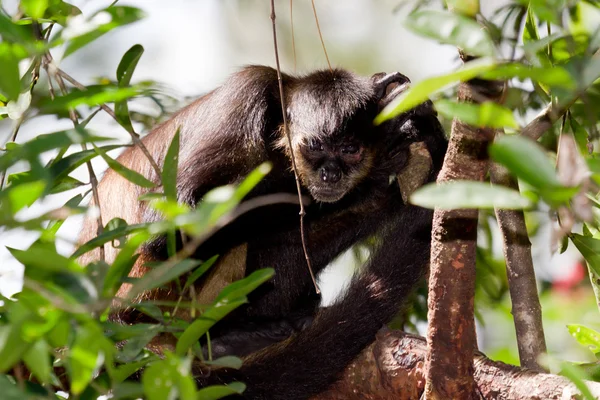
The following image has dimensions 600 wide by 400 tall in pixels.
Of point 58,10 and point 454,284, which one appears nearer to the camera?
point 58,10

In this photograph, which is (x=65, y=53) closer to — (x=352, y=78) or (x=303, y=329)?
(x=303, y=329)

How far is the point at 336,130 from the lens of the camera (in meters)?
4.74

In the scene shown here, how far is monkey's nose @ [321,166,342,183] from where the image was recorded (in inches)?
185

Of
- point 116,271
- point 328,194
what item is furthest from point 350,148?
point 116,271

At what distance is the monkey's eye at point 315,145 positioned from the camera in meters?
4.81

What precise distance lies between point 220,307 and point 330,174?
2.72 m

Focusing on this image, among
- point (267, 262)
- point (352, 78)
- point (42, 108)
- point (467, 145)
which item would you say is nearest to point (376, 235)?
point (267, 262)

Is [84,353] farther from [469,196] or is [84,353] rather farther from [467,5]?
[467,5]

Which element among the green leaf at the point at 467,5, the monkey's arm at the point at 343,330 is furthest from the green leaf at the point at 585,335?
the green leaf at the point at 467,5

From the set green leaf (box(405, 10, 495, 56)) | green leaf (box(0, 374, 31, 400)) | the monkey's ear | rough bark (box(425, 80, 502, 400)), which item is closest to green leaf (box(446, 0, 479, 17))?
green leaf (box(405, 10, 495, 56))

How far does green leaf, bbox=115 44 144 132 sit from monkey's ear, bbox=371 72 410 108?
2320mm

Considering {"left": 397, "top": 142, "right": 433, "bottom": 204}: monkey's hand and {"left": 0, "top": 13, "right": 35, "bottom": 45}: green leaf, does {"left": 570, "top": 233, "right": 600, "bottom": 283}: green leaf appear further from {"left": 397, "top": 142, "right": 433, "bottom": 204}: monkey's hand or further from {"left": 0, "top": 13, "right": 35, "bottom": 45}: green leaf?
{"left": 0, "top": 13, "right": 35, "bottom": 45}: green leaf

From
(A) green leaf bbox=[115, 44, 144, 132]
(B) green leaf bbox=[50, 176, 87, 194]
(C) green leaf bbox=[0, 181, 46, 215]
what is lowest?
(C) green leaf bbox=[0, 181, 46, 215]

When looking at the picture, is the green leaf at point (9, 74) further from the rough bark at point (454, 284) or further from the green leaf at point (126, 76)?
A: the rough bark at point (454, 284)
